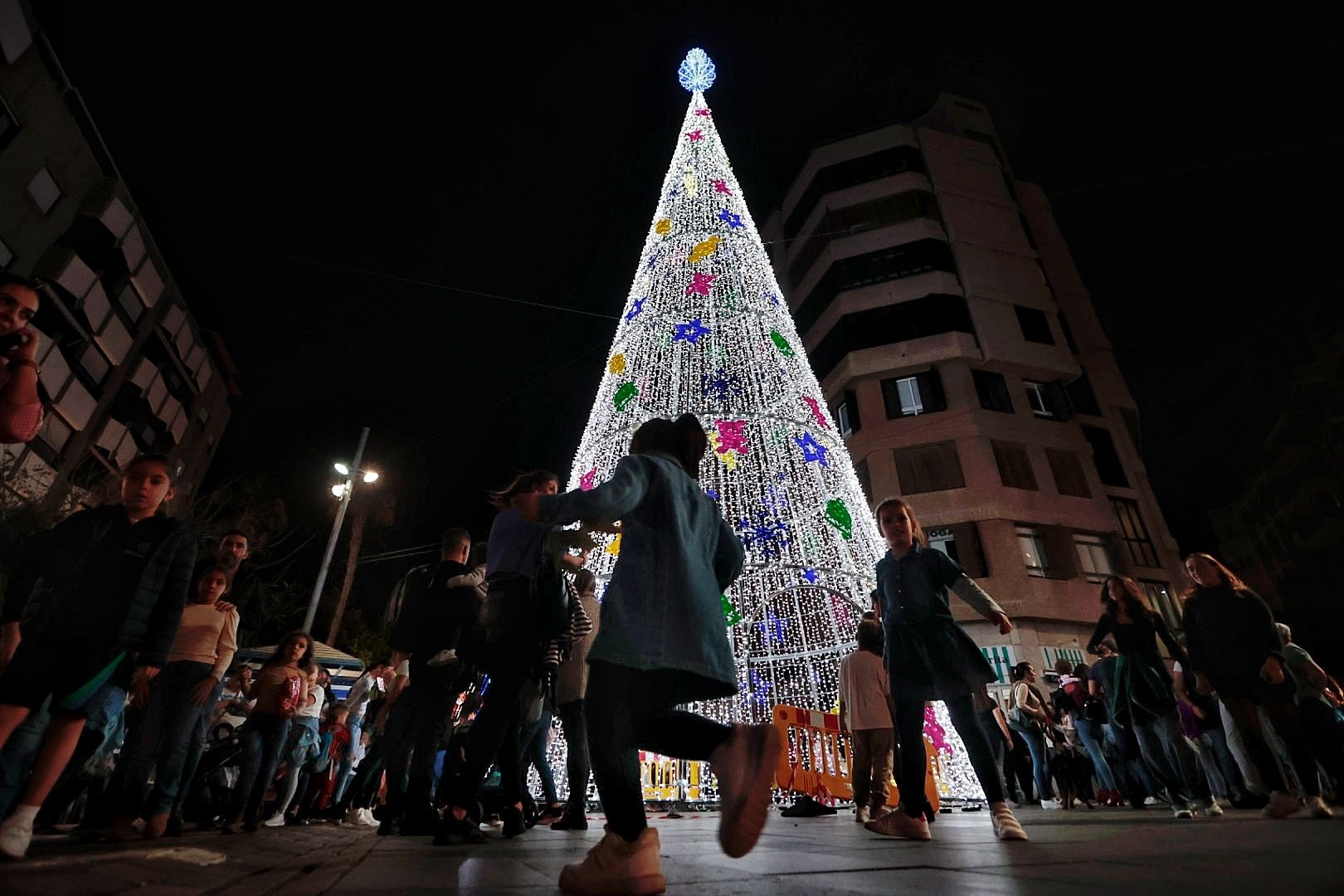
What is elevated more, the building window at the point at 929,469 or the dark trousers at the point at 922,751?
the building window at the point at 929,469

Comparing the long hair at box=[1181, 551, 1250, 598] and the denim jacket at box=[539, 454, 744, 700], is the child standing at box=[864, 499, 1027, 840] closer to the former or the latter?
the denim jacket at box=[539, 454, 744, 700]

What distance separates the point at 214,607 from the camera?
4.10 meters

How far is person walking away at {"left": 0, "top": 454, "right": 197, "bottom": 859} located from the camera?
233cm

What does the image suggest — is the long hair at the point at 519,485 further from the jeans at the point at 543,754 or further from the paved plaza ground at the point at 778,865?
the jeans at the point at 543,754

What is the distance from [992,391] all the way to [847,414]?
188 inches

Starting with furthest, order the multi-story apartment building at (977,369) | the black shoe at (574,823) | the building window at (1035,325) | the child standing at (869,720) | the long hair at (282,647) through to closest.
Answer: the building window at (1035,325), the multi-story apartment building at (977,369), the child standing at (869,720), the long hair at (282,647), the black shoe at (574,823)

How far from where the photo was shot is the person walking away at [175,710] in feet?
11.1

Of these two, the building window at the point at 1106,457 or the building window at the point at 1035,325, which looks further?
the building window at the point at 1035,325

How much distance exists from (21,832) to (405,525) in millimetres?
24088

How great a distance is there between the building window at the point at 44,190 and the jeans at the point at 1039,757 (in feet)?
83.3

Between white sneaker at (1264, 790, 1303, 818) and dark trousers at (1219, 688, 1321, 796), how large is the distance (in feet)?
0.17

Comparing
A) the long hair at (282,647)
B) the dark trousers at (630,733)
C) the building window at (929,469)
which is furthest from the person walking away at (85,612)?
the building window at (929,469)

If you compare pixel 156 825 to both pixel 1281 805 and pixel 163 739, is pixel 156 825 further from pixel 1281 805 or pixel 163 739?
pixel 1281 805

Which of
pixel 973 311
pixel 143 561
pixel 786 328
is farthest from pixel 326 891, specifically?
pixel 973 311
